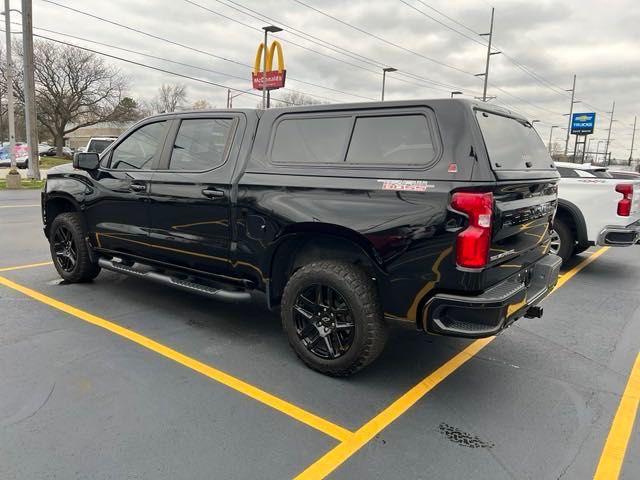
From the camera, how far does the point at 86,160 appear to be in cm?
487

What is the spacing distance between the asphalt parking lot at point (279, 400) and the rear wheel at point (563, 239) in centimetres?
229

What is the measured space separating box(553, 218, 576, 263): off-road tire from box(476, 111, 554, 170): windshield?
3.39 metres

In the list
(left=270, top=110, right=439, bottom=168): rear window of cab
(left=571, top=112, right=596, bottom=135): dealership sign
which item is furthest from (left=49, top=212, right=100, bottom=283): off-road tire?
(left=571, top=112, right=596, bottom=135): dealership sign

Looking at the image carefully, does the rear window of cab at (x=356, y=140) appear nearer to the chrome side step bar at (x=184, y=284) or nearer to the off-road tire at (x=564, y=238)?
the chrome side step bar at (x=184, y=284)

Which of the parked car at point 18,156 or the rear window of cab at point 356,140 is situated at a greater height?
the rear window of cab at point 356,140

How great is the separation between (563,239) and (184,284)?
559 cm

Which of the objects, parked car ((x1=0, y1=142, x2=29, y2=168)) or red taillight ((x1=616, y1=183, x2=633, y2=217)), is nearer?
red taillight ((x1=616, y1=183, x2=633, y2=217))

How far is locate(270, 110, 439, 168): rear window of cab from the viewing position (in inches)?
127

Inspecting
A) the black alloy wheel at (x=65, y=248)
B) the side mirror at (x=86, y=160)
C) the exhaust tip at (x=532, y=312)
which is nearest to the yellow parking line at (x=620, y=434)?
the exhaust tip at (x=532, y=312)

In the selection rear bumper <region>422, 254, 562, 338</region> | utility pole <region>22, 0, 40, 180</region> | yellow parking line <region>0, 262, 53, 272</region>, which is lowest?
yellow parking line <region>0, 262, 53, 272</region>

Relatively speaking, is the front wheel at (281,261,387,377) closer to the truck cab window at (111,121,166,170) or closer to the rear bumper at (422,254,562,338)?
the rear bumper at (422,254,562,338)

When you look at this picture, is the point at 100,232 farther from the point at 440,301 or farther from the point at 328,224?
the point at 440,301

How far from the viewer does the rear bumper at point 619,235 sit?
6.79m

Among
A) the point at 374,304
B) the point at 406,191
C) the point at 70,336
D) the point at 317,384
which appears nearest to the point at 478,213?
the point at 406,191
